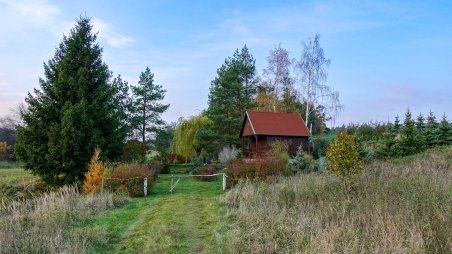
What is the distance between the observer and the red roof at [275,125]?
28125 millimetres

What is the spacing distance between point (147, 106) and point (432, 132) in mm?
23658

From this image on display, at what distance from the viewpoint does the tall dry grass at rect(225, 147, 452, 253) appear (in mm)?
5742

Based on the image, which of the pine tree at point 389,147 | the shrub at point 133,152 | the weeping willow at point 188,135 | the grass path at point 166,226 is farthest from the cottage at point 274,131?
the grass path at point 166,226

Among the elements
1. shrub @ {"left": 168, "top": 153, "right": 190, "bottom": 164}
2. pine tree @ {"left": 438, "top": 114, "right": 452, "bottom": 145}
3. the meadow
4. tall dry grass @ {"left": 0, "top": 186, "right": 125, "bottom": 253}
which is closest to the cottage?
shrub @ {"left": 168, "top": 153, "right": 190, "bottom": 164}

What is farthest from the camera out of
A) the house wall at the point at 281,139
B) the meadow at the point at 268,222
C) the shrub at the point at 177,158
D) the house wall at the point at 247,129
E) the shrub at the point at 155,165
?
the shrub at the point at 177,158

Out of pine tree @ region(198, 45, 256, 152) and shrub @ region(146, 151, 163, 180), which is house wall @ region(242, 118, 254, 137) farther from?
shrub @ region(146, 151, 163, 180)

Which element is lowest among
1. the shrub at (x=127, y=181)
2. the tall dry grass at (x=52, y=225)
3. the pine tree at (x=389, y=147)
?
the tall dry grass at (x=52, y=225)

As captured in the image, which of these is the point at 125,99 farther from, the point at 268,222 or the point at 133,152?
the point at 268,222

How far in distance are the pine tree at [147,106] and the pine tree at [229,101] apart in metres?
4.76

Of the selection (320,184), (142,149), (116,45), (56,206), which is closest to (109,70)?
(142,149)

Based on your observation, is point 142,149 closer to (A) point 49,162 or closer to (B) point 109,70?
(B) point 109,70

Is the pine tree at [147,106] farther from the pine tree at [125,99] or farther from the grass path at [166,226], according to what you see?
the grass path at [166,226]

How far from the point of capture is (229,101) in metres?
36.6

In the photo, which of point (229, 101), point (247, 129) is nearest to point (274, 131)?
point (247, 129)
